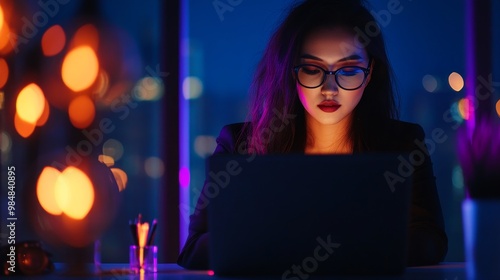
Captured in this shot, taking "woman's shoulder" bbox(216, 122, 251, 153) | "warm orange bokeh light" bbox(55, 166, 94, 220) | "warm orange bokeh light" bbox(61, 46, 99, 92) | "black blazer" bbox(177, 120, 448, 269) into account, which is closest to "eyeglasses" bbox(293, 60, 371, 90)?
"black blazer" bbox(177, 120, 448, 269)

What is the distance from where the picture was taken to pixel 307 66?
2178 millimetres

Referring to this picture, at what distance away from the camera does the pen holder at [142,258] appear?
1542 millimetres

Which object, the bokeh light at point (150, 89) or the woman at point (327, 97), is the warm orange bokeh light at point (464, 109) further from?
the bokeh light at point (150, 89)

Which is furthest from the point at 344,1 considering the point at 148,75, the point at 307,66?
the point at 148,75

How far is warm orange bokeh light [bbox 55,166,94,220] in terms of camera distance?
1247 mm

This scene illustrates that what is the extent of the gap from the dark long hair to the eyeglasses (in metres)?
0.09

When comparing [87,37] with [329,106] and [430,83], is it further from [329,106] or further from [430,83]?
[430,83]

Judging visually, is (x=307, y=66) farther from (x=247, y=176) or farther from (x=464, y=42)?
(x=464, y=42)

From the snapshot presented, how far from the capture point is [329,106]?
2.20 metres

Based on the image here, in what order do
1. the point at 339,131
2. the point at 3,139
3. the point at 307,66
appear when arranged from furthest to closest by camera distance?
the point at 3,139 → the point at 339,131 → the point at 307,66

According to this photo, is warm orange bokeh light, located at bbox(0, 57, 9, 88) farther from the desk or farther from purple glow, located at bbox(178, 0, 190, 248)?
the desk

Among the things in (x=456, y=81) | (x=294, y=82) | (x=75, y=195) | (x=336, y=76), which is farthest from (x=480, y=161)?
(x=456, y=81)

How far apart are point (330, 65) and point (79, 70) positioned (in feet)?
3.03

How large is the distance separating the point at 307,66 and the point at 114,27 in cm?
211
